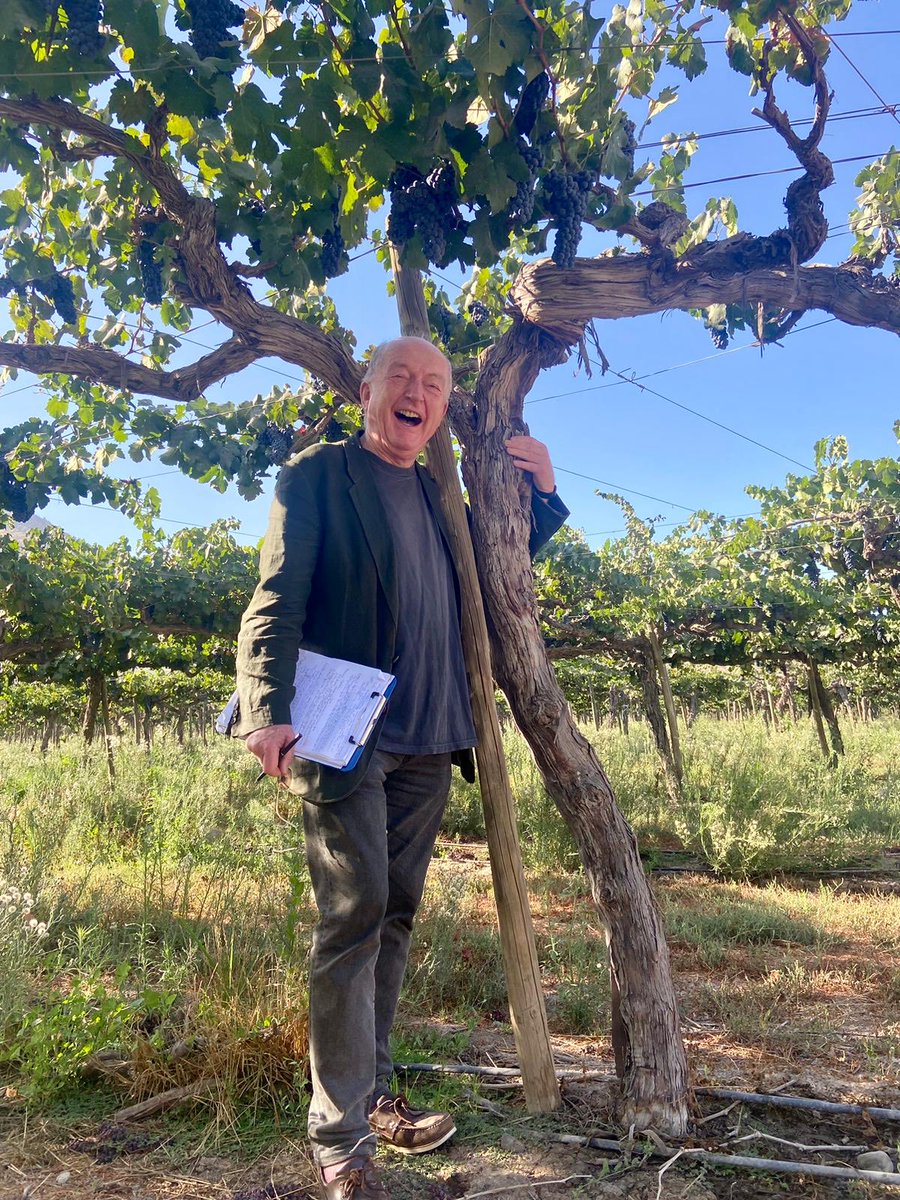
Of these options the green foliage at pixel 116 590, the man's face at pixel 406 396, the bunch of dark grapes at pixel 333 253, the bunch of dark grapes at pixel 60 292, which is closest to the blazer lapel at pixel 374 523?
the man's face at pixel 406 396

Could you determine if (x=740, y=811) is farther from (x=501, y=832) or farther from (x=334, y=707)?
(x=334, y=707)

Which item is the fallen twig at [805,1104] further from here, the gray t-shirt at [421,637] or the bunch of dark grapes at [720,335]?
the bunch of dark grapes at [720,335]

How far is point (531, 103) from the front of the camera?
215 cm

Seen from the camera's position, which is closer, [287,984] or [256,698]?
[256,698]

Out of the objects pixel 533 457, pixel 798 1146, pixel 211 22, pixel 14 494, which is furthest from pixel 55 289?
pixel 798 1146

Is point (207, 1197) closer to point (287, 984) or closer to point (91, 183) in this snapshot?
A: point (287, 984)

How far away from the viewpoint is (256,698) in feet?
5.83

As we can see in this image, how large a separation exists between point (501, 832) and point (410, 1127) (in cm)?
80

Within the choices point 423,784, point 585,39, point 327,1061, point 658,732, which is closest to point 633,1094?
point 327,1061

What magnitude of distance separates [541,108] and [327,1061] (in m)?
2.70

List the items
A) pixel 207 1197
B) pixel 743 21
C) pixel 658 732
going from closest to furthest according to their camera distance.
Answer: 1. pixel 207 1197
2. pixel 743 21
3. pixel 658 732

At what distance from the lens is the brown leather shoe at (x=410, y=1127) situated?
6.25 feet

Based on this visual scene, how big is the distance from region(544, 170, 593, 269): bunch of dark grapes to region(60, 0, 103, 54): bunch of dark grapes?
4.36 feet

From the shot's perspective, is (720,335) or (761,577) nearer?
(720,335)
